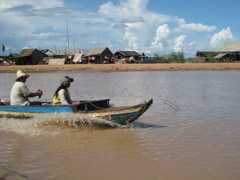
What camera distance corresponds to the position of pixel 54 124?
713 cm

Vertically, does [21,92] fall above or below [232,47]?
below

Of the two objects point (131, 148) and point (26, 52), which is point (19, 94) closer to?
point (131, 148)

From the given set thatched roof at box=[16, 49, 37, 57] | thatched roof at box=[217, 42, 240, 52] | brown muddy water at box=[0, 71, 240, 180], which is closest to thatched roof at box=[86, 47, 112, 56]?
thatched roof at box=[16, 49, 37, 57]

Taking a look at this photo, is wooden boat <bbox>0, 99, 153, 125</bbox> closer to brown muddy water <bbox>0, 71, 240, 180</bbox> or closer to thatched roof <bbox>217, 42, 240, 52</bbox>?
brown muddy water <bbox>0, 71, 240, 180</bbox>

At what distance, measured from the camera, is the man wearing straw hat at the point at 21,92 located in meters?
7.28

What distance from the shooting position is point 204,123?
23.4ft

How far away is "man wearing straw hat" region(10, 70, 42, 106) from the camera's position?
7.28m

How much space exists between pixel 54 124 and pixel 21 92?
4.35ft

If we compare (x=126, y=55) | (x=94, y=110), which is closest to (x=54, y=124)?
(x=94, y=110)

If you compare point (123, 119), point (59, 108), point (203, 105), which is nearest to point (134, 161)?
point (123, 119)

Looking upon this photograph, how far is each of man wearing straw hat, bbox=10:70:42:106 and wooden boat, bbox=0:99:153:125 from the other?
0.19 metres

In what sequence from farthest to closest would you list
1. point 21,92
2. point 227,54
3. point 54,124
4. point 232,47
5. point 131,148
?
point 232,47 < point 227,54 < point 21,92 < point 54,124 < point 131,148

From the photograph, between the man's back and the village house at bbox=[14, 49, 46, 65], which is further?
the village house at bbox=[14, 49, 46, 65]

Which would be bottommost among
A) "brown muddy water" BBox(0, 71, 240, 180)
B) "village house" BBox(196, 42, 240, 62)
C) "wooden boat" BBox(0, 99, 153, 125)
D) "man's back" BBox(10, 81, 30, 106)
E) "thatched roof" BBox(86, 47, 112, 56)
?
"brown muddy water" BBox(0, 71, 240, 180)
